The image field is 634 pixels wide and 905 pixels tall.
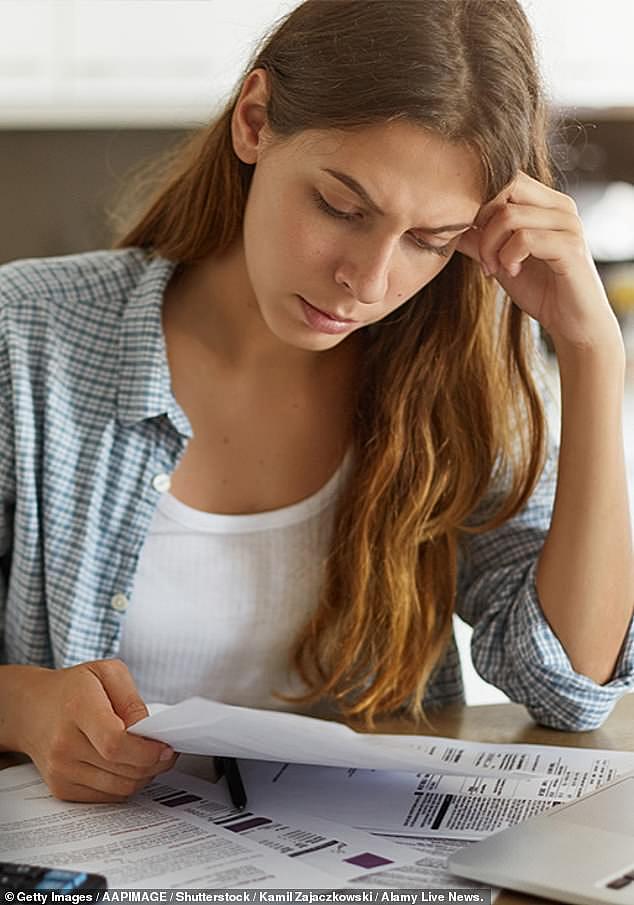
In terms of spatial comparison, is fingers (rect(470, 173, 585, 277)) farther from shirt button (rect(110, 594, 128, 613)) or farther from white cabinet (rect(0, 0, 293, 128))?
white cabinet (rect(0, 0, 293, 128))

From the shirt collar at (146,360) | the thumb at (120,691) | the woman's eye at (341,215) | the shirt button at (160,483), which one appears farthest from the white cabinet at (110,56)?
the thumb at (120,691)

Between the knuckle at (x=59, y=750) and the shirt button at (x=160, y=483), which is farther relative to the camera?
the shirt button at (x=160, y=483)

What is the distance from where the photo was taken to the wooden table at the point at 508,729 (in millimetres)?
1088

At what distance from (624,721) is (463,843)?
40 cm

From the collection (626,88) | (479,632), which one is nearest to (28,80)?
(626,88)

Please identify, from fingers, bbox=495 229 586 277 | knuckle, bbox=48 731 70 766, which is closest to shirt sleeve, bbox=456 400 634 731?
fingers, bbox=495 229 586 277

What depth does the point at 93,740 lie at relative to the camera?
0.88m

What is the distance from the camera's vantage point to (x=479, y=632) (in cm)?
124

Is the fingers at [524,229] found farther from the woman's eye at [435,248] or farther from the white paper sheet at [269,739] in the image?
the white paper sheet at [269,739]

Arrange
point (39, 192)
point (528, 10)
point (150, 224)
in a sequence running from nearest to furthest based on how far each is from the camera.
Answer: point (528, 10), point (150, 224), point (39, 192)

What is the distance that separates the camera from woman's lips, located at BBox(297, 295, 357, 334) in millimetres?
1083

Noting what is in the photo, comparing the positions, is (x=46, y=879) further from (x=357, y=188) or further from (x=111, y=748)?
(x=357, y=188)

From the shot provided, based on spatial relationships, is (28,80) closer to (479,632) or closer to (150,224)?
(150,224)

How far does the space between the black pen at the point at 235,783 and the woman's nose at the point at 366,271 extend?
0.38m
